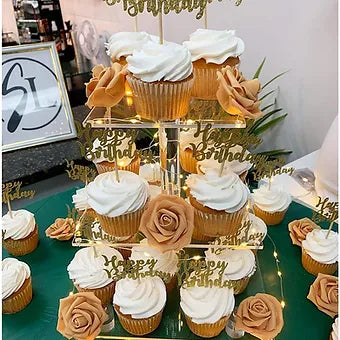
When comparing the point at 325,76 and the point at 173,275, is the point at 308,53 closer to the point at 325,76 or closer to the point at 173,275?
the point at 325,76

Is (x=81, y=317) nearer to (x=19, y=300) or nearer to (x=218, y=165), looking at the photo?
(x=19, y=300)

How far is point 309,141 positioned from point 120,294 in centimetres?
134

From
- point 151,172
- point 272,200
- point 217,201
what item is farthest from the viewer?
point 272,200

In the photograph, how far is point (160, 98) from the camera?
89cm

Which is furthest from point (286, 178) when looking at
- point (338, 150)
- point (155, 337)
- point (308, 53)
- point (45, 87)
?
point (45, 87)

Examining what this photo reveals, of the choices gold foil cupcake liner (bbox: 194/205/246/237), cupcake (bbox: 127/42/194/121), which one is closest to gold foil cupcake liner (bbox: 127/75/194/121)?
cupcake (bbox: 127/42/194/121)

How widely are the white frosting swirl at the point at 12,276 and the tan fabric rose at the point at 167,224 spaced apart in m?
0.48

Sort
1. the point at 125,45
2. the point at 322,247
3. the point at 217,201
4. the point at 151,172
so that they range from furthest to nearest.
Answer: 1. the point at 151,172
2. the point at 322,247
3. the point at 125,45
4. the point at 217,201

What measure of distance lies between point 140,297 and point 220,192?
34 cm

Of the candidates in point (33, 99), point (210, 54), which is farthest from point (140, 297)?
point (33, 99)

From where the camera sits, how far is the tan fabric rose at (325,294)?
1140mm

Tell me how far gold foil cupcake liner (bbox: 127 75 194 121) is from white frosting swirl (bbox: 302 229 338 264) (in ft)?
2.11

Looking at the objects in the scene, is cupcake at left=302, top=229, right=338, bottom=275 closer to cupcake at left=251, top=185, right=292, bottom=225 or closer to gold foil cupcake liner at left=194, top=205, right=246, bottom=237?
cupcake at left=251, top=185, right=292, bottom=225

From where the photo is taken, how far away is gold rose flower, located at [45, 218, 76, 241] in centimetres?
142
